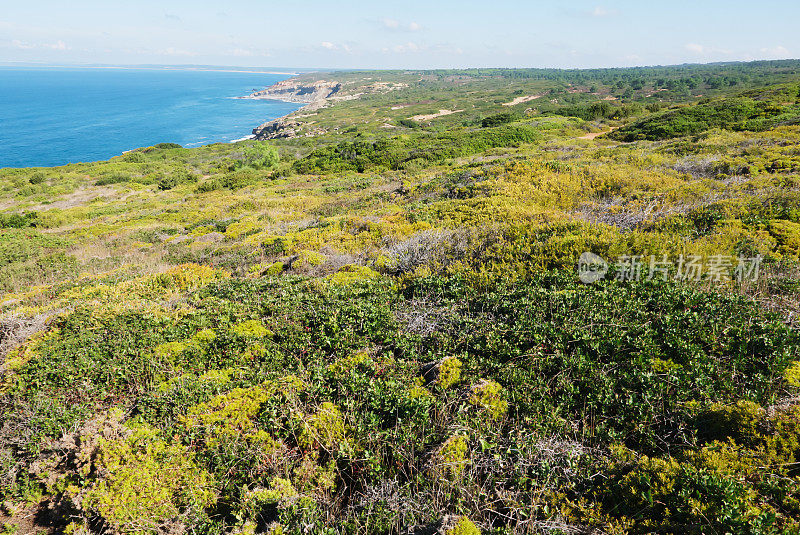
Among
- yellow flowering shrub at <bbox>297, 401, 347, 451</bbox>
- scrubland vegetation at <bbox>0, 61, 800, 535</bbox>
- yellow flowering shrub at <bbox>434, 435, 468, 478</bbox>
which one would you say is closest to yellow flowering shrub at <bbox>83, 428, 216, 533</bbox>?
scrubland vegetation at <bbox>0, 61, 800, 535</bbox>

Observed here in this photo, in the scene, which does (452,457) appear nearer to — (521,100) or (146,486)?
(146,486)

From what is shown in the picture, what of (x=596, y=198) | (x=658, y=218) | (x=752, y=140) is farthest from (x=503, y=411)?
(x=752, y=140)

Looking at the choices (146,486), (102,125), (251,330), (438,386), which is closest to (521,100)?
(251,330)

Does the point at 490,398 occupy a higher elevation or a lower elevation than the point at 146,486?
higher

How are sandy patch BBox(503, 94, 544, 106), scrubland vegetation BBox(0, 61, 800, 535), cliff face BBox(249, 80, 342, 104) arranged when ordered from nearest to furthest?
scrubland vegetation BBox(0, 61, 800, 535) < sandy patch BBox(503, 94, 544, 106) < cliff face BBox(249, 80, 342, 104)

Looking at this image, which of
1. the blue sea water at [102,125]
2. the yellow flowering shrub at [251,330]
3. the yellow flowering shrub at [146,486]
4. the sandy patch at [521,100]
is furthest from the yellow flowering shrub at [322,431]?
the sandy patch at [521,100]

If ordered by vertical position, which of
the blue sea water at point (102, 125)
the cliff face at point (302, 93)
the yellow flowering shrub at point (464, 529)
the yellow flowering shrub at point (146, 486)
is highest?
the cliff face at point (302, 93)

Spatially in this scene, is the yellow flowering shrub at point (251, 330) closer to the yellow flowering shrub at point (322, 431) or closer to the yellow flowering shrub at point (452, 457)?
the yellow flowering shrub at point (322, 431)

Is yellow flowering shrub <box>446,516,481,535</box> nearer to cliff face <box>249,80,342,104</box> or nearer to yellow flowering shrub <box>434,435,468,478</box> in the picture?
yellow flowering shrub <box>434,435,468,478</box>

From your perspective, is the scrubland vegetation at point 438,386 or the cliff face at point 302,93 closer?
the scrubland vegetation at point 438,386

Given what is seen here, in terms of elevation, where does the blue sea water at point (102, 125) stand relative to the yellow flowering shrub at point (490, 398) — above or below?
above

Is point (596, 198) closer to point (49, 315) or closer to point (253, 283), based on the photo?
point (253, 283)

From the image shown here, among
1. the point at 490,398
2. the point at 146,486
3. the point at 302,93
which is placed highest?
the point at 302,93
